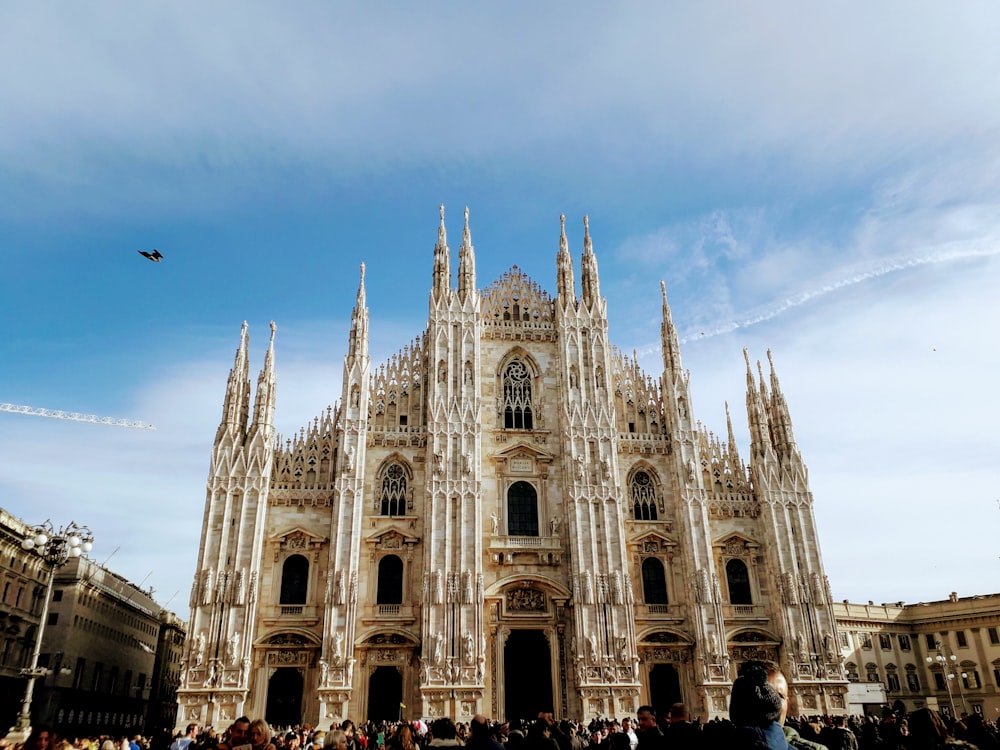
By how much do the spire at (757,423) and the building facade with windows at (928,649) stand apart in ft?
75.5

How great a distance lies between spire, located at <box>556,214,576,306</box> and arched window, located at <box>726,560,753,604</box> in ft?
51.4

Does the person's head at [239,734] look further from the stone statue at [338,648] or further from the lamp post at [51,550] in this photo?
the stone statue at [338,648]

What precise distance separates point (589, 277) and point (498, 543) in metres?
15.6

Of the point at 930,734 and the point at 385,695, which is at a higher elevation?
the point at 385,695

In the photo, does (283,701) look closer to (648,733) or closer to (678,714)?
(648,733)

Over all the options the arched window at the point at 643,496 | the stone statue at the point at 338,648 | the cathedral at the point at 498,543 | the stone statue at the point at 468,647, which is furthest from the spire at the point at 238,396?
the arched window at the point at 643,496

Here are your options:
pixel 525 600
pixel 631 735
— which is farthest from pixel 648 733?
pixel 525 600

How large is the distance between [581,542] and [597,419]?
6206 millimetres

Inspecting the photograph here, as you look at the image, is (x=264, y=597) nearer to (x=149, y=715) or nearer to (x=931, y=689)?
(x=149, y=715)

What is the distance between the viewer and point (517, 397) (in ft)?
132

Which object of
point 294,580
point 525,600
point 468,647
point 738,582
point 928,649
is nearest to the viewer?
point 468,647

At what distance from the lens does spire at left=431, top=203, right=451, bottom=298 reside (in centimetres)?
4103

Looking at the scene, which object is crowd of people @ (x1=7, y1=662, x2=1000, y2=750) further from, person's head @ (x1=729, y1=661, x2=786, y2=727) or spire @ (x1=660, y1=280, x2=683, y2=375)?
spire @ (x1=660, y1=280, x2=683, y2=375)

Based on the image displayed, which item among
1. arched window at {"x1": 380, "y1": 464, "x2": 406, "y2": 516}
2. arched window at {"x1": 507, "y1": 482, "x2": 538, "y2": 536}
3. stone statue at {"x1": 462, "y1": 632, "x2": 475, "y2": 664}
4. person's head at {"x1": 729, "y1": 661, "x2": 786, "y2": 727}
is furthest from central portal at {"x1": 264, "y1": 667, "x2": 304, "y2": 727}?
person's head at {"x1": 729, "y1": 661, "x2": 786, "y2": 727}
